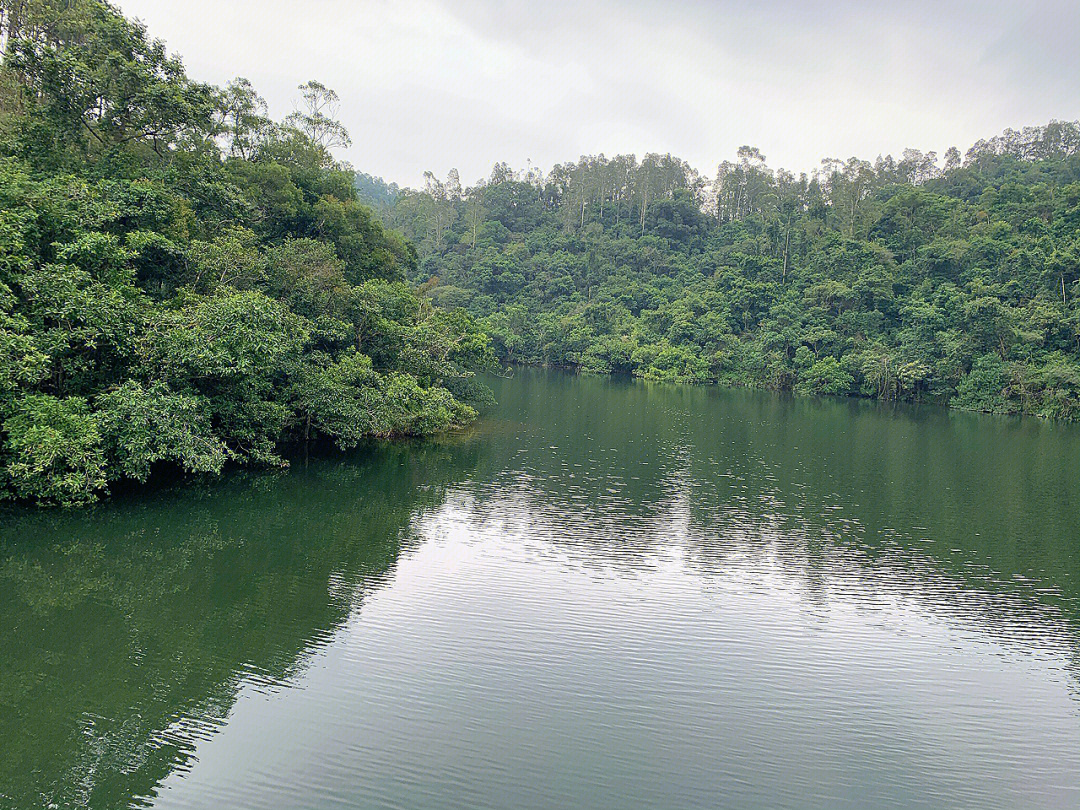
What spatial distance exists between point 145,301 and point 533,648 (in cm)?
1163

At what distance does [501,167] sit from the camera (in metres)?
99.9

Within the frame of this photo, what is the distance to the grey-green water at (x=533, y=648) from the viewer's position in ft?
23.7

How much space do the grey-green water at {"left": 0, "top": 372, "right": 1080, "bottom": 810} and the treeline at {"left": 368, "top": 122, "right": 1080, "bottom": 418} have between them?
25195 millimetres

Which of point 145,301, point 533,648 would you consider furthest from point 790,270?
point 533,648

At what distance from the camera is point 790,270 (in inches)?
2741

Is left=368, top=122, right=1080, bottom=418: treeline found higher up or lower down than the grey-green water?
higher up

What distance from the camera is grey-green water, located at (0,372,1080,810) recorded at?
23.7 ft

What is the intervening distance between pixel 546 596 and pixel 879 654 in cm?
494

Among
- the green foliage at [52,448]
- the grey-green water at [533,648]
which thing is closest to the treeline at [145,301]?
the green foliage at [52,448]

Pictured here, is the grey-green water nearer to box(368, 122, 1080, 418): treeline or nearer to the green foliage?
the green foliage

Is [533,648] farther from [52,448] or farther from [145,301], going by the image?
[145,301]

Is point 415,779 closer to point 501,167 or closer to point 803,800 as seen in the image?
point 803,800

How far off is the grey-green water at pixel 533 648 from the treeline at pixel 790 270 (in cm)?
2519

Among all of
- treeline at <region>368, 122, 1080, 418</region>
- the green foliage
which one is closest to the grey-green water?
the green foliage
